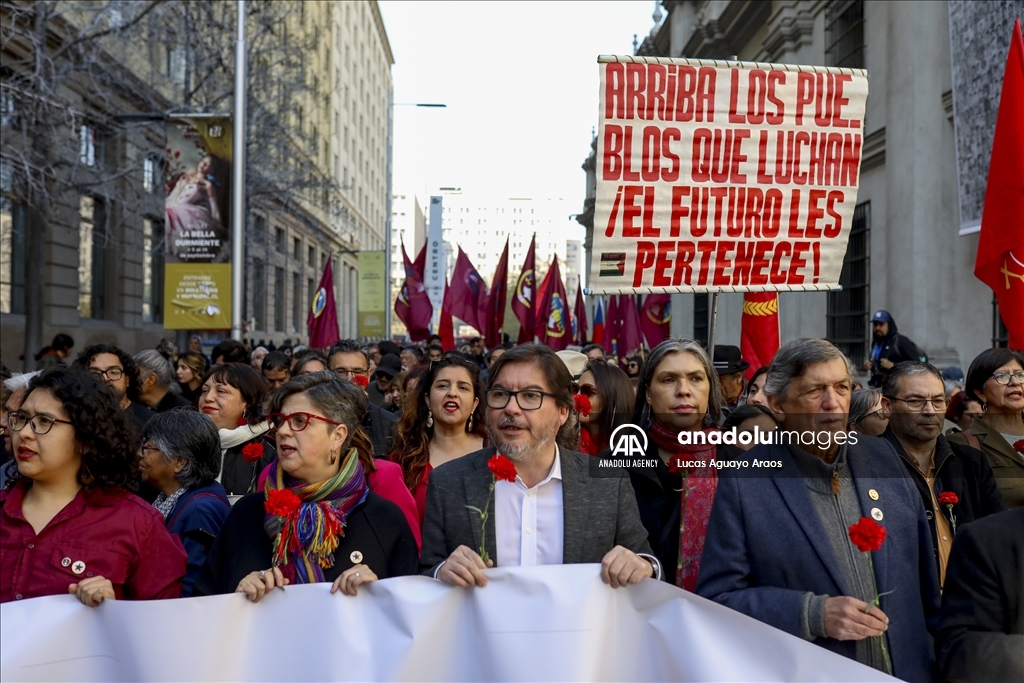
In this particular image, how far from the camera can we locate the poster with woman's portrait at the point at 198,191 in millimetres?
13539

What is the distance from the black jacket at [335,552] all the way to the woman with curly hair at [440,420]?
5.04ft

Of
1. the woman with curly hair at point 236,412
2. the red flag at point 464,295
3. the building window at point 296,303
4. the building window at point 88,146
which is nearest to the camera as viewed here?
the woman with curly hair at point 236,412

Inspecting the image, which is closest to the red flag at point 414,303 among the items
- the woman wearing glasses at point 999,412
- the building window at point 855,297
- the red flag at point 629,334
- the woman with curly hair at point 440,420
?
the red flag at point 629,334

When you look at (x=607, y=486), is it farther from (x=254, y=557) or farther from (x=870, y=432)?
(x=870, y=432)

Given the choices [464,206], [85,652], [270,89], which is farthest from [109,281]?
[464,206]

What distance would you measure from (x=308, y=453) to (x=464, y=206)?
4025 inches

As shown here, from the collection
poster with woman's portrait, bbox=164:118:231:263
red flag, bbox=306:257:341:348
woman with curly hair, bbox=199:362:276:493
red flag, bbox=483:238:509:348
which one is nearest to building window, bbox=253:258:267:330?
red flag, bbox=306:257:341:348

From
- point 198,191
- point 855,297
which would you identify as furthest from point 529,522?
point 855,297

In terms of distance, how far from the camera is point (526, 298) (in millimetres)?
17484

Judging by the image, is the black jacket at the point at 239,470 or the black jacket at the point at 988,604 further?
the black jacket at the point at 239,470

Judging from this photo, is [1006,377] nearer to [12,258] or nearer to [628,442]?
[628,442]

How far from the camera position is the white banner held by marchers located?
2918 mm

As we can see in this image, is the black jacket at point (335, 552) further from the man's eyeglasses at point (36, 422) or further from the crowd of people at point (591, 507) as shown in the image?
the man's eyeglasses at point (36, 422)

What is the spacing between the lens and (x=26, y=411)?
131 inches
